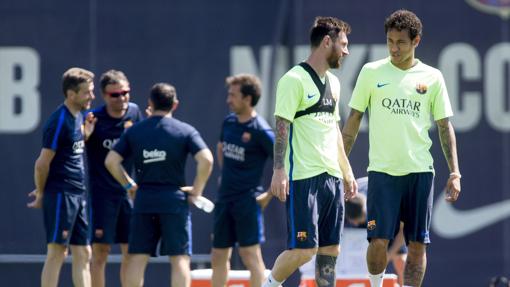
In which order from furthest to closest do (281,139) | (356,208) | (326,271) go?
(356,208) → (326,271) → (281,139)

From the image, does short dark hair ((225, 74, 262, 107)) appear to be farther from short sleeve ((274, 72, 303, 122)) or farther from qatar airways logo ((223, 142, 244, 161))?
short sleeve ((274, 72, 303, 122))

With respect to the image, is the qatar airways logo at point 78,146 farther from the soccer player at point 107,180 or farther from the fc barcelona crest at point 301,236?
the fc barcelona crest at point 301,236

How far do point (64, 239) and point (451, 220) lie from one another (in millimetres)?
3752

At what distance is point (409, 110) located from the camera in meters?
7.16

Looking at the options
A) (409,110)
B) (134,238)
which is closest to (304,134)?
(409,110)

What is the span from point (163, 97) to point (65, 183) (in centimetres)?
105

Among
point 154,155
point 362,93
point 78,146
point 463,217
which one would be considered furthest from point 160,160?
point 463,217

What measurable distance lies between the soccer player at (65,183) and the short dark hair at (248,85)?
4.19 ft

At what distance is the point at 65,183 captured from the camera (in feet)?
28.0

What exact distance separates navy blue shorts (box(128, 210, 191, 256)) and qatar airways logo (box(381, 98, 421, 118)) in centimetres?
194

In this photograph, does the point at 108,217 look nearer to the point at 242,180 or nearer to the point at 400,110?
the point at 242,180

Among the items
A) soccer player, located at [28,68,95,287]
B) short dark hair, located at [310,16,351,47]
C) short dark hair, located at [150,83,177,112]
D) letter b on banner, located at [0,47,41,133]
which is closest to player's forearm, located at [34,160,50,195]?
soccer player, located at [28,68,95,287]

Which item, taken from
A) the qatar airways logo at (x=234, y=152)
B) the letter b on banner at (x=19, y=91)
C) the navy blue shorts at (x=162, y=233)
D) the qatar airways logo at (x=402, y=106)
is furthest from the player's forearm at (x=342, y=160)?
the letter b on banner at (x=19, y=91)

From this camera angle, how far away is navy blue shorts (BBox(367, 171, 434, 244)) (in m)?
7.12
